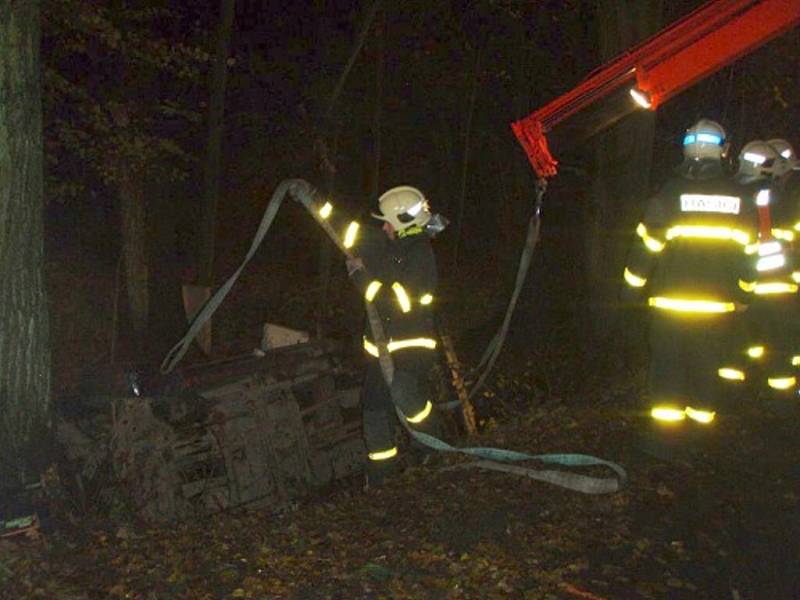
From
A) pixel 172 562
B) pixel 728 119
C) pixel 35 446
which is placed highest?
pixel 728 119

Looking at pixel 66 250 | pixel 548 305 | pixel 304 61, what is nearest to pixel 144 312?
pixel 304 61

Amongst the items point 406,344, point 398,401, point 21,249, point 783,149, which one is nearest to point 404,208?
point 406,344

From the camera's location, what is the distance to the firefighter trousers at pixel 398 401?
21.9 feet

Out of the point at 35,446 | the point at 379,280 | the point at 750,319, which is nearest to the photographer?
the point at 35,446

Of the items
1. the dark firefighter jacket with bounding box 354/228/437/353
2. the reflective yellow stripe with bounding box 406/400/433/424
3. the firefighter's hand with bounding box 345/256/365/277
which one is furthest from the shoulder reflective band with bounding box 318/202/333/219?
the reflective yellow stripe with bounding box 406/400/433/424

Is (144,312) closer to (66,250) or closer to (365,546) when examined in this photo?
(66,250)

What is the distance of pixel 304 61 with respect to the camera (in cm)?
1480

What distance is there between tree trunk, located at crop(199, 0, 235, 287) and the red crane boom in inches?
238

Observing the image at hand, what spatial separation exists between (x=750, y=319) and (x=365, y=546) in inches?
154

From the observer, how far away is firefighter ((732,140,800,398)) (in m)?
7.41

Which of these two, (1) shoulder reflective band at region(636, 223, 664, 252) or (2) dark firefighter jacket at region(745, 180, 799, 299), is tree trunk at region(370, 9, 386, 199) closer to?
(2) dark firefighter jacket at region(745, 180, 799, 299)

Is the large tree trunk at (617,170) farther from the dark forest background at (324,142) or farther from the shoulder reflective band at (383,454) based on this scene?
the shoulder reflective band at (383,454)

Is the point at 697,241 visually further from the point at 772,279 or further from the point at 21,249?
the point at 21,249

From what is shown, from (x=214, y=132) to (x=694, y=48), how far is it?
6.95 meters
